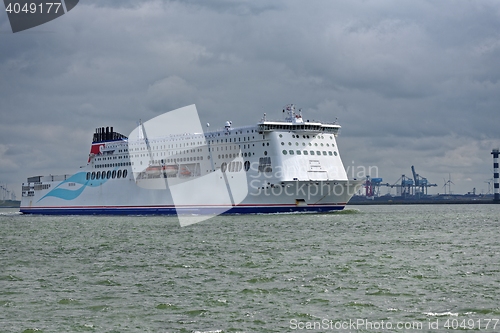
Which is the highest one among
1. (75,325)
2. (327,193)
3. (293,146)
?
(293,146)

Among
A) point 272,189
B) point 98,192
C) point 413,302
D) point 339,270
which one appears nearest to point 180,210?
point 272,189

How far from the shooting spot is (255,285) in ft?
56.0

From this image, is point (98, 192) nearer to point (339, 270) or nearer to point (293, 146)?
point (293, 146)

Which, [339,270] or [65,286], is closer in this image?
[65,286]

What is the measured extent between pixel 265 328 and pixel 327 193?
36682 millimetres

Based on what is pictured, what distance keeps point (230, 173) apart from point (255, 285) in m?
34.8

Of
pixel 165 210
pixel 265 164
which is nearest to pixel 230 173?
pixel 265 164

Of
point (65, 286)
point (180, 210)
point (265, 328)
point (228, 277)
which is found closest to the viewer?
point (265, 328)

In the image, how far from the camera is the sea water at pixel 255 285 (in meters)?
12.9

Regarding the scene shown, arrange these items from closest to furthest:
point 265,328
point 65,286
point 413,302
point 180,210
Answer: point 265,328 → point 413,302 → point 65,286 → point 180,210

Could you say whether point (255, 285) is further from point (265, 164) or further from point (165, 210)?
point (165, 210)

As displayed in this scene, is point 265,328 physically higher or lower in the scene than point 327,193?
lower

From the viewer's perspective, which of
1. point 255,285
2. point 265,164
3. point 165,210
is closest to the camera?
point 255,285

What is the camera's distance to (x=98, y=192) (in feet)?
221
